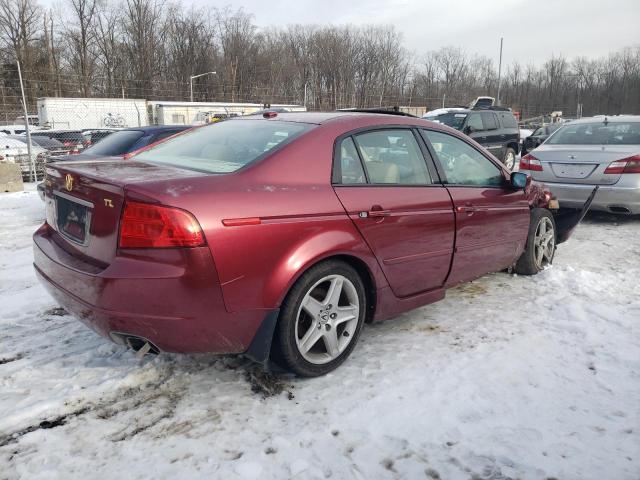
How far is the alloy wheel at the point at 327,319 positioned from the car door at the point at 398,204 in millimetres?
307

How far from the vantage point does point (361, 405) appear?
105 inches

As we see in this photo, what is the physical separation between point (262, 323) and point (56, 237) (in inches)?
55.0

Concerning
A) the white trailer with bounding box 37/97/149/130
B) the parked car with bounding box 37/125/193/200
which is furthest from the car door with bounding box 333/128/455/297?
the white trailer with bounding box 37/97/149/130

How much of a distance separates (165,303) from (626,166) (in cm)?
640

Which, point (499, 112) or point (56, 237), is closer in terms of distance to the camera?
point (56, 237)

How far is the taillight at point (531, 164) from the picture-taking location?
7324 millimetres

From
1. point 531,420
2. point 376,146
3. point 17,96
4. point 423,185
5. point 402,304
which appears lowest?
point 531,420

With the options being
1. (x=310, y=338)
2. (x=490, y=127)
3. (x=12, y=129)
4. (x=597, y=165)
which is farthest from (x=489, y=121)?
(x=12, y=129)

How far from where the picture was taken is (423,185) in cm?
345

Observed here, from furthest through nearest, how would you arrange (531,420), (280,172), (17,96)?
(17,96)
(280,172)
(531,420)

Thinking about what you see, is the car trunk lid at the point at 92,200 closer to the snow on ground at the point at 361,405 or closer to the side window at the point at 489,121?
the snow on ground at the point at 361,405

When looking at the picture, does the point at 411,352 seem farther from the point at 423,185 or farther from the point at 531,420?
the point at 423,185

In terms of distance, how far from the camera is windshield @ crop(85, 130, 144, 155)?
726 cm

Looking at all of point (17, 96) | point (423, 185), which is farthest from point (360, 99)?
point (423, 185)
